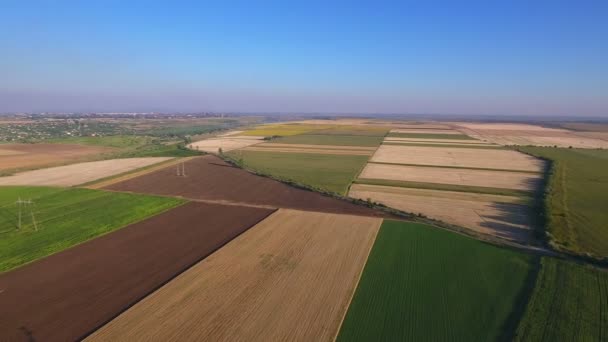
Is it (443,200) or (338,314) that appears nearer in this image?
(338,314)

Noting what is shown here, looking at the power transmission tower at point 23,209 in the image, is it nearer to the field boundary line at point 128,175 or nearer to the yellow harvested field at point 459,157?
the field boundary line at point 128,175

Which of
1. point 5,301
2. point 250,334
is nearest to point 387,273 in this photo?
point 250,334

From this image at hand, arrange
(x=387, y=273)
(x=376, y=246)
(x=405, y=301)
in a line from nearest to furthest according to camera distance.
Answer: (x=405, y=301) → (x=387, y=273) → (x=376, y=246)

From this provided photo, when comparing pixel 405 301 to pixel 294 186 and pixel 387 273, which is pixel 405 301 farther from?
pixel 294 186

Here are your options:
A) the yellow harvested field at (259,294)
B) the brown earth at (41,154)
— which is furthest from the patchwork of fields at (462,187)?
the brown earth at (41,154)

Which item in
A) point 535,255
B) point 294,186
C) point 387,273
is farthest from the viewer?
point 294,186
